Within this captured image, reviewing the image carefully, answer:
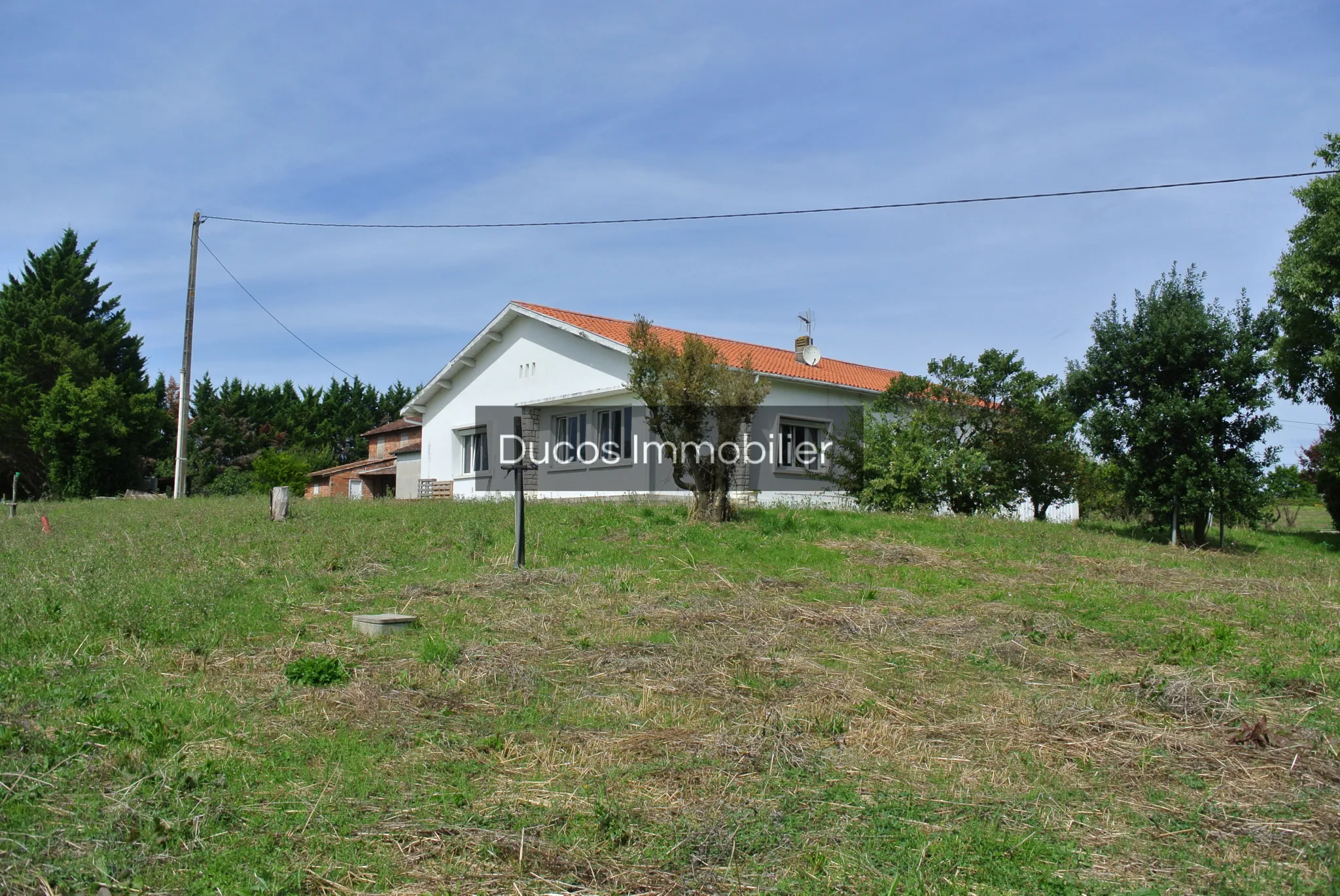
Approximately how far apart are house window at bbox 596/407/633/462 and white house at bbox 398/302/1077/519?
3 cm

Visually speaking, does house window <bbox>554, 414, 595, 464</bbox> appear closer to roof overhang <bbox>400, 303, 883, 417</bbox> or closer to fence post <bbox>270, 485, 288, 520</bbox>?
roof overhang <bbox>400, 303, 883, 417</bbox>

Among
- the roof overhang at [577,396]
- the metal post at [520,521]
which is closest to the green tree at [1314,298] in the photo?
the roof overhang at [577,396]

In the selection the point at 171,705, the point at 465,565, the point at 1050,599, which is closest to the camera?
the point at 171,705

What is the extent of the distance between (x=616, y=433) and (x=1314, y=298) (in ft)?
49.1

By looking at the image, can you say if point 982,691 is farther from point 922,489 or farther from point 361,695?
point 922,489

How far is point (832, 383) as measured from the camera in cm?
2038

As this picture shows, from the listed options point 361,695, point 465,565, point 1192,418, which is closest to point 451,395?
point 465,565

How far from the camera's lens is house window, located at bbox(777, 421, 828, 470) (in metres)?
20.2

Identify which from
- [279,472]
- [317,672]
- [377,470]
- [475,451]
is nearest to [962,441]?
[475,451]

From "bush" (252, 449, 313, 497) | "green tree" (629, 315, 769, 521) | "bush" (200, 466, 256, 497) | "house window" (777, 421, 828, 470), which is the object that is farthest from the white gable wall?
"bush" (200, 466, 256, 497)

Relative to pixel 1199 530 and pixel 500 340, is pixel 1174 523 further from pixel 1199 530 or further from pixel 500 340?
pixel 500 340

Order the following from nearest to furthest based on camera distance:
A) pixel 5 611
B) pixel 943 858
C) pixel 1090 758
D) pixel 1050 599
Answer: pixel 943 858 < pixel 1090 758 < pixel 5 611 < pixel 1050 599

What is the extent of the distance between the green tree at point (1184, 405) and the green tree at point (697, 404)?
8.78 m

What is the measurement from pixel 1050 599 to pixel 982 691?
365 centimetres
